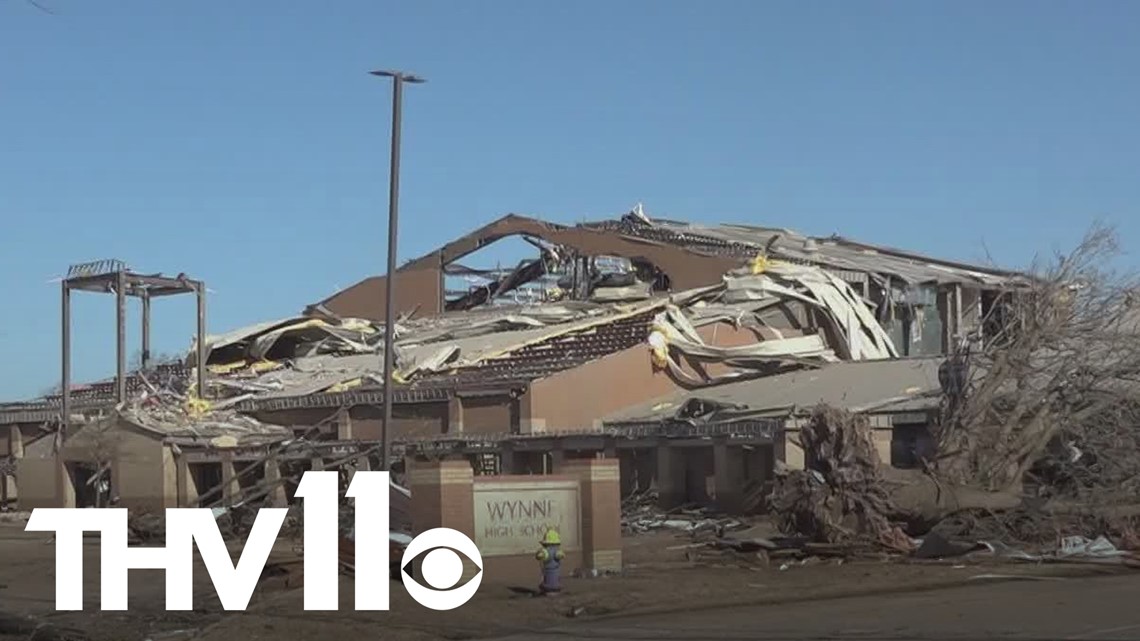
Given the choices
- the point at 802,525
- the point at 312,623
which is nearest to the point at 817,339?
the point at 802,525

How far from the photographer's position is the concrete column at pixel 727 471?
1374 inches

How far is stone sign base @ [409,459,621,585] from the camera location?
2408cm

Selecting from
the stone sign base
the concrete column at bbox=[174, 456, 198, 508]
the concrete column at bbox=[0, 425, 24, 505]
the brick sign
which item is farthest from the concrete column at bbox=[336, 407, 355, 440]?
the brick sign

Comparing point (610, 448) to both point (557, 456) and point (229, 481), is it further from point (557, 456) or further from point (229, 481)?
point (229, 481)

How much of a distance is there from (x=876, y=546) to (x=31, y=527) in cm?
2349

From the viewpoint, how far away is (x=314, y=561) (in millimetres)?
23734

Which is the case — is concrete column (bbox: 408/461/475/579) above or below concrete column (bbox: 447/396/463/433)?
below

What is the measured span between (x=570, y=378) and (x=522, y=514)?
54.5ft

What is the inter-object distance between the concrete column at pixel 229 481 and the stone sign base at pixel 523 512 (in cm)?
1755

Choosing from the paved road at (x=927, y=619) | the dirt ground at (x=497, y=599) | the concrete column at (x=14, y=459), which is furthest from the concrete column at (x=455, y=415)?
the paved road at (x=927, y=619)

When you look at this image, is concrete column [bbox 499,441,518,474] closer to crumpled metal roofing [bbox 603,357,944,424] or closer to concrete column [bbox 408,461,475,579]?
crumpled metal roofing [bbox 603,357,944,424]

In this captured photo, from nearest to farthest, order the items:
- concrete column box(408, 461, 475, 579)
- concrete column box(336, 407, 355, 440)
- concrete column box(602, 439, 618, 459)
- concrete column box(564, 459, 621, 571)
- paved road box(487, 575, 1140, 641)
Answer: paved road box(487, 575, 1140, 641) < concrete column box(408, 461, 475, 579) < concrete column box(564, 459, 621, 571) < concrete column box(602, 439, 618, 459) < concrete column box(336, 407, 355, 440)

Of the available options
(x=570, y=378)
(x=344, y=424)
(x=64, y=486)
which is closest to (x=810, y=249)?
(x=570, y=378)

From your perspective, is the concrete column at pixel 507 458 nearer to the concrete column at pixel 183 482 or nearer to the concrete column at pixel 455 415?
the concrete column at pixel 455 415
